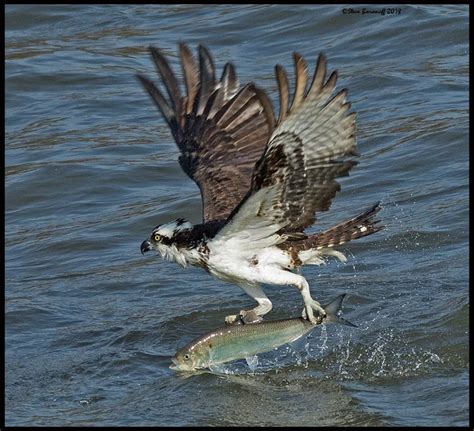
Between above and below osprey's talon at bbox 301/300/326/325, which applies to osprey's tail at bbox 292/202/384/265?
above

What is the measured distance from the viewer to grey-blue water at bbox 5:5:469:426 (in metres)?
6.75

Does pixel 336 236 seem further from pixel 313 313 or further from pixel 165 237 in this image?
pixel 165 237

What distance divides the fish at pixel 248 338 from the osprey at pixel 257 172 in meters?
0.09

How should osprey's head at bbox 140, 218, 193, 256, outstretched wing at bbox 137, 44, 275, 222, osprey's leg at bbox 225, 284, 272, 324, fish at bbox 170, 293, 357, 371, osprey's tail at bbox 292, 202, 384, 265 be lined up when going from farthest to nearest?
outstretched wing at bbox 137, 44, 275, 222 → osprey's leg at bbox 225, 284, 272, 324 → osprey's head at bbox 140, 218, 193, 256 → osprey's tail at bbox 292, 202, 384, 265 → fish at bbox 170, 293, 357, 371

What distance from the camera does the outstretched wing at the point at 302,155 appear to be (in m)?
5.83

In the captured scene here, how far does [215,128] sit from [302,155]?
1674 mm

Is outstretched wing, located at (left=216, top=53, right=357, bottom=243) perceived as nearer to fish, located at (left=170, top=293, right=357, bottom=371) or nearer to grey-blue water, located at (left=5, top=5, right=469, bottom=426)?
fish, located at (left=170, top=293, right=357, bottom=371)

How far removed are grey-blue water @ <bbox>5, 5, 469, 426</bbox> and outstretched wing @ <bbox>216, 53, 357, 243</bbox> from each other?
1.08 m

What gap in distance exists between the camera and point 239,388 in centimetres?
680

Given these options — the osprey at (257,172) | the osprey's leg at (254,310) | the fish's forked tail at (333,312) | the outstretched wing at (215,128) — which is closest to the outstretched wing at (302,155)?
the osprey at (257,172)

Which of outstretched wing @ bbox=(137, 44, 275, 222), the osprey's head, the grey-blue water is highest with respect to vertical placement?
outstretched wing @ bbox=(137, 44, 275, 222)

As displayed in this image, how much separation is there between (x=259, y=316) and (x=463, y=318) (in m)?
1.31

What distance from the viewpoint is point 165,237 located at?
23.0 ft

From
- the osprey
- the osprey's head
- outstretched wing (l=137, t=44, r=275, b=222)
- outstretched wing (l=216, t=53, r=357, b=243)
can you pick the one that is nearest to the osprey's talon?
the osprey
